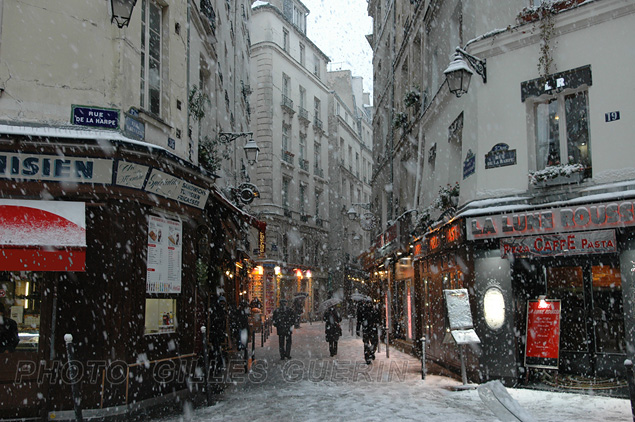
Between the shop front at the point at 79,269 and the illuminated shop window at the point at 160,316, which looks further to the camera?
the illuminated shop window at the point at 160,316

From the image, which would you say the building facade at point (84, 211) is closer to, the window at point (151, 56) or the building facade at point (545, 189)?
the window at point (151, 56)

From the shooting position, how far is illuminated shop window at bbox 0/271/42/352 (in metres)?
8.01

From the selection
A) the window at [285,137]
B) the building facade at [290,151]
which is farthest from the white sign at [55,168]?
the window at [285,137]

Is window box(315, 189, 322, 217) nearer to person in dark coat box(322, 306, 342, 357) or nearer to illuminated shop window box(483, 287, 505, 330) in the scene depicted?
person in dark coat box(322, 306, 342, 357)

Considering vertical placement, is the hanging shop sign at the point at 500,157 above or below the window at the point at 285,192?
below

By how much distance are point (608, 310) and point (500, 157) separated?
331 centimetres

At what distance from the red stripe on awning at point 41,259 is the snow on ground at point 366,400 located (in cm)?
253

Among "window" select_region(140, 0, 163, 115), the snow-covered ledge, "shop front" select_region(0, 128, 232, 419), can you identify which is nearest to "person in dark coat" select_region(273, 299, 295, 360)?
"shop front" select_region(0, 128, 232, 419)

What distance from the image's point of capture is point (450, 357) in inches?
508

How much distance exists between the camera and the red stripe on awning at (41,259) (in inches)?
302

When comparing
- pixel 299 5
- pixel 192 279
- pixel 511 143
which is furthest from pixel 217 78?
pixel 299 5

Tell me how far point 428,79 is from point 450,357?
7.89 meters

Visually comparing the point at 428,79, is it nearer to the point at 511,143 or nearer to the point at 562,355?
the point at 511,143

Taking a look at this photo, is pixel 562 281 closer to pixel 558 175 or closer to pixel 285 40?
pixel 558 175
